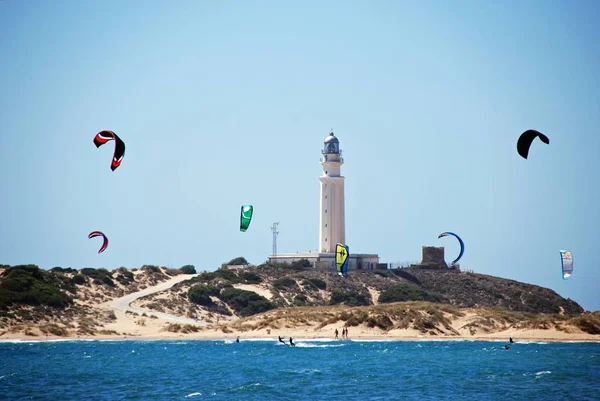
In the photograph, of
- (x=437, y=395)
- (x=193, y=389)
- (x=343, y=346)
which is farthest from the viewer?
(x=343, y=346)

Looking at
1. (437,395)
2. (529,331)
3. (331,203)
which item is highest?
(331,203)

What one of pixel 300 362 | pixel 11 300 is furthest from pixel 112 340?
pixel 300 362

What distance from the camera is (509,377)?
33281 millimetres

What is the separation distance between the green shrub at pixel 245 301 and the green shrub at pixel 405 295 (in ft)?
26.8

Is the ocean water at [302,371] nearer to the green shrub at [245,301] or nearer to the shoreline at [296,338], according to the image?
the shoreline at [296,338]

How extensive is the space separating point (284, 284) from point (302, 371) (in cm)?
3065

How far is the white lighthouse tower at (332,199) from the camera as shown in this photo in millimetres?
71125

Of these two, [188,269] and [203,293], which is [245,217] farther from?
[188,269]

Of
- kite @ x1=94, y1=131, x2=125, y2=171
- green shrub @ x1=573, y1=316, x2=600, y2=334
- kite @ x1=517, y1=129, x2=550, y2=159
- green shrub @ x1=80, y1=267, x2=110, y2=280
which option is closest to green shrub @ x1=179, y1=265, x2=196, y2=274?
green shrub @ x1=80, y1=267, x2=110, y2=280

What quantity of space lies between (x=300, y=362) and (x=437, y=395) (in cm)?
1129

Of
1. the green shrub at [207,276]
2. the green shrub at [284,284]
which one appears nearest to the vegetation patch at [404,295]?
the green shrub at [284,284]

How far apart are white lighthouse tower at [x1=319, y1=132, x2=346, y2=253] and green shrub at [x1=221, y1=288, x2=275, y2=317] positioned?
968cm

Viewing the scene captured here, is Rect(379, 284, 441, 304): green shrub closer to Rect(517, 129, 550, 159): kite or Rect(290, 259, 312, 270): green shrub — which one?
Rect(290, 259, 312, 270): green shrub

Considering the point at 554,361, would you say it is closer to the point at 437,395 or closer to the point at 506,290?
the point at 437,395
